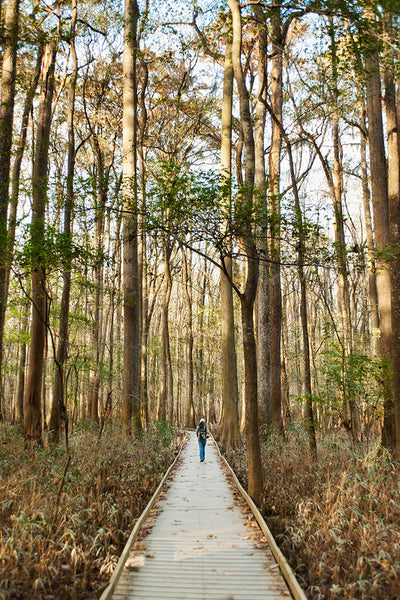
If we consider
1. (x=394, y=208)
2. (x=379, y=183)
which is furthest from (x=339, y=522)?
(x=379, y=183)

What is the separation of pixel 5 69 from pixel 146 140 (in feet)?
40.4

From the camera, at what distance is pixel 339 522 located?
5258 millimetres

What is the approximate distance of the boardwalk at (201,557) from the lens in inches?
165

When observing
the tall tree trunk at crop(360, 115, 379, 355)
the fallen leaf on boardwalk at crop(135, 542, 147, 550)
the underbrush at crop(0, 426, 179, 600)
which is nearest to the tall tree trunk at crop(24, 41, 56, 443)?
the underbrush at crop(0, 426, 179, 600)

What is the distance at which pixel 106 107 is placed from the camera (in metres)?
19.0

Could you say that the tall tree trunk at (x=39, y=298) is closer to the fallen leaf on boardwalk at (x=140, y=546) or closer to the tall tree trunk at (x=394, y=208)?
the fallen leaf on boardwalk at (x=140, y=546)

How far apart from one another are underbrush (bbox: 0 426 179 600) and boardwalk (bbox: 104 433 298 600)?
1.12 feet

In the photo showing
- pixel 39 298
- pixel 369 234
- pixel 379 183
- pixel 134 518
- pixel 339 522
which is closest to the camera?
pixel 339 522

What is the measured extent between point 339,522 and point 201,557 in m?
1.77

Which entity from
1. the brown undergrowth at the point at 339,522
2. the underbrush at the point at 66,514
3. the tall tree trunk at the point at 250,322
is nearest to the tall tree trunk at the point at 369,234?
the brown undergrowth at the point at 339,522

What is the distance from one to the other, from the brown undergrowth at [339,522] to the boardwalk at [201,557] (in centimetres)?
38

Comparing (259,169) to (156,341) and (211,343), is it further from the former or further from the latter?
(156,341)

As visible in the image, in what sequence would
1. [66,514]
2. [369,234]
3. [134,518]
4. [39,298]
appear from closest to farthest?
[66,514] → [134,518] → [39,298] → [369,234]

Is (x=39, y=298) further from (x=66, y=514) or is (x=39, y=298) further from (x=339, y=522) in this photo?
(x=339, y=522)
